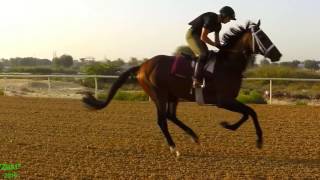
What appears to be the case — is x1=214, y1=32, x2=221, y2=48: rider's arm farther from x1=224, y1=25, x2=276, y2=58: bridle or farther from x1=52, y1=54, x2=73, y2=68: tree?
x1=52, y1=54, x2=73, y2=68: tree

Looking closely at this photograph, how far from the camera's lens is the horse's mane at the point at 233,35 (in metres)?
7.94

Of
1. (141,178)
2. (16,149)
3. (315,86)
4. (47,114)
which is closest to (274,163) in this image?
(141,178)

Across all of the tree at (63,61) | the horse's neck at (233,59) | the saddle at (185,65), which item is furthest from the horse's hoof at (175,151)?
the tree at (63,61)

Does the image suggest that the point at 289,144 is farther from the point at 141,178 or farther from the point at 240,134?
the point at 141,178

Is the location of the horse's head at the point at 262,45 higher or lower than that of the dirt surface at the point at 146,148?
higher

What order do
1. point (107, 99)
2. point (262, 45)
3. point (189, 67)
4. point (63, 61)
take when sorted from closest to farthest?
1. point (262, 45)
2. point (189, 67)
3. point (107, 99)
4. point (63, 61)

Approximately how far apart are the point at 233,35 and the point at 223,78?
2.70 ft

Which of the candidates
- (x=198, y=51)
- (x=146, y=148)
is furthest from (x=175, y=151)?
(x=198, y=51)

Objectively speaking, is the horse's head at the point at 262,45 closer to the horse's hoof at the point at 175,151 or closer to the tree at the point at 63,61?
the horse's hoof at the point at 175,151

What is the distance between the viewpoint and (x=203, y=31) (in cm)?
784

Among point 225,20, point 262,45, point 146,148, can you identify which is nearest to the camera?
point 262,45

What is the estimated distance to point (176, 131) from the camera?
10.5m

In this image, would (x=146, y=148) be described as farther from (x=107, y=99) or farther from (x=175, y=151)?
(x=107, y=99)

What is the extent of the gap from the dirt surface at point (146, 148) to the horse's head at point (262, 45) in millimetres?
1540
